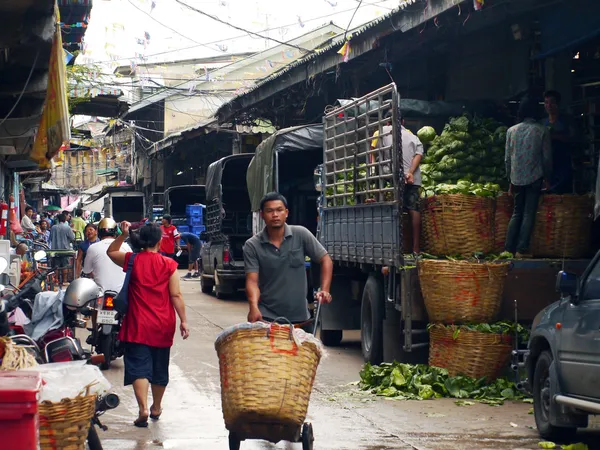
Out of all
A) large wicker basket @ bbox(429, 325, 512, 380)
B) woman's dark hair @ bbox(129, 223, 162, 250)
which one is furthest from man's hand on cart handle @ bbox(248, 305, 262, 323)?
large wicker basket @ bbox(429, 325, 512, 380)

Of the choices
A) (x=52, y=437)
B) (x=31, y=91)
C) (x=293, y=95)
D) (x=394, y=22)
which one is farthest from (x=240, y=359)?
(x=293, y=95)

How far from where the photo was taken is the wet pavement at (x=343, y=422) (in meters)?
7.56

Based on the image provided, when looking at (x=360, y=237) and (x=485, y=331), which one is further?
(x=360, y=237)

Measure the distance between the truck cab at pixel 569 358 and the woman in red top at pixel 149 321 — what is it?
2898 millimetres

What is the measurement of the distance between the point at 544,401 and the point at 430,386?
213cm

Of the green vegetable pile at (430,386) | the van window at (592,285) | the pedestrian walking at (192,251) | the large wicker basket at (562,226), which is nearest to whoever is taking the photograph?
the van window at (592,285)

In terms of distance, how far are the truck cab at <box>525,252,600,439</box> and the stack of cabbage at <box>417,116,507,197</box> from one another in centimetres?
358

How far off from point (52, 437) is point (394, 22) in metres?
12.0

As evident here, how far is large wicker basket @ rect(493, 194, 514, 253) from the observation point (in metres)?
10.4

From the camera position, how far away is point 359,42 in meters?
17.7

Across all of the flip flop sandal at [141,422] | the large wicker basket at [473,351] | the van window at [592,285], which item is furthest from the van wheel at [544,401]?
the flip flop sandal at [141,422]

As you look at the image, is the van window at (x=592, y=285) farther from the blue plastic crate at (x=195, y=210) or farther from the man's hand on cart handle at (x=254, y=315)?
the blue plastic crate at (x=195, y=210)

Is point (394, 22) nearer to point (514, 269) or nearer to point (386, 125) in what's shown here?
point (386, 125)

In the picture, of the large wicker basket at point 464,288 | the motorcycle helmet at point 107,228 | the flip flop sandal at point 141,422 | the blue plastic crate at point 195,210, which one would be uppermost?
the blue plastic crate at point 195,210
